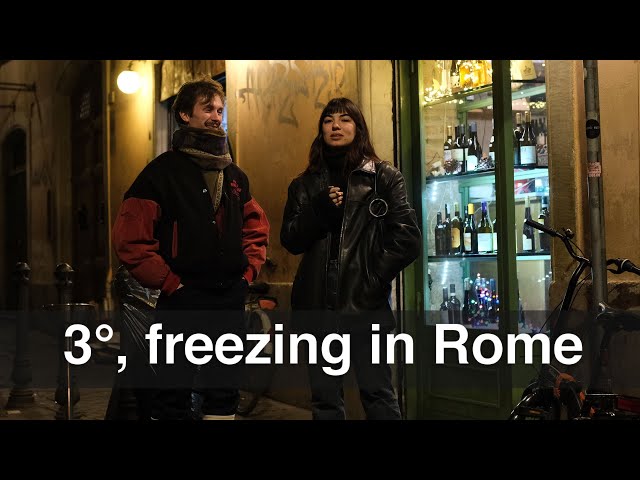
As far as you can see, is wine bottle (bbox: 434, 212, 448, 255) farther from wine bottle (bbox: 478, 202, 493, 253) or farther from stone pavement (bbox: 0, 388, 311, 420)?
stone pavement (bbox: 0, 388, 311, 420)

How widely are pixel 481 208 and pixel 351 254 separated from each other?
2.49 meters

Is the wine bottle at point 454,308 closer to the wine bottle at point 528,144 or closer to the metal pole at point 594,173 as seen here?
the wine bottle at point 528,144

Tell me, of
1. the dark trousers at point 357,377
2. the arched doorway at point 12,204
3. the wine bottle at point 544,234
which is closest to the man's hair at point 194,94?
the dark trousers at point 357,377

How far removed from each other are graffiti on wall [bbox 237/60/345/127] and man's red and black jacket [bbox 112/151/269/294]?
10.5ft

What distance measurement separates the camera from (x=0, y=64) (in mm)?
19078

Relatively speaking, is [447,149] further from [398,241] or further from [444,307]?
[398,241]

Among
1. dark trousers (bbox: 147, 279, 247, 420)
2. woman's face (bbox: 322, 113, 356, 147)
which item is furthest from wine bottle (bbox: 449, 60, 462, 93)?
dark trousers (bbox: 147, 279, 247, 420)

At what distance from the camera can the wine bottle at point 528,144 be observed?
7.02 meters

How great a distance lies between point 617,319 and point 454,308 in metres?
2.53

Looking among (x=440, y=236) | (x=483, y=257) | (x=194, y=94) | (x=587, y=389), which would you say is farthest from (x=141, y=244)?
(x=440, y=236)

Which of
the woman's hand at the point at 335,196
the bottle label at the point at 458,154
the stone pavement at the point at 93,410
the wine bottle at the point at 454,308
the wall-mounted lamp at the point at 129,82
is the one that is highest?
the wall-mounted lamp at the point at 129,82

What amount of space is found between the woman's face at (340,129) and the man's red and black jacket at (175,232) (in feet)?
2.32

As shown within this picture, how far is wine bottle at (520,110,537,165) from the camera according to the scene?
7.02 meters
